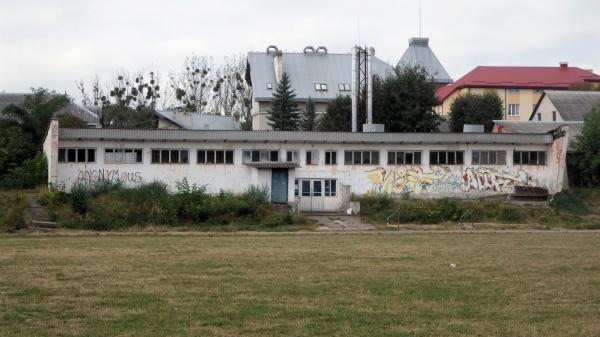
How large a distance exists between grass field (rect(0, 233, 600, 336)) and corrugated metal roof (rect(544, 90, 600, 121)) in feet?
149

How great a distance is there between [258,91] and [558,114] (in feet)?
102

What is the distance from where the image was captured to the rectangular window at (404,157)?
2119 inches

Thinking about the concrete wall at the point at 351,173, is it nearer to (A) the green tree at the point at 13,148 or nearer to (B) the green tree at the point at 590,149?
(B) the green tree at the point at 590,149

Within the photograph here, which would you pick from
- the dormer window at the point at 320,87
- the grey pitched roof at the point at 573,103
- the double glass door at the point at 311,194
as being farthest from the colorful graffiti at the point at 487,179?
the dormer window at the point at 320,87

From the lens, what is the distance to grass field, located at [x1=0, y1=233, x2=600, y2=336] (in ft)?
45.5

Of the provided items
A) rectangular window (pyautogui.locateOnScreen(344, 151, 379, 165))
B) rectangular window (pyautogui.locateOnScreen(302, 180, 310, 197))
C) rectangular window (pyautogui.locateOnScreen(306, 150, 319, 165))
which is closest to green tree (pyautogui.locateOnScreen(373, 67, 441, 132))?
rectangular window (pyautogui.locateOnScreen(344, 151, 379, 165))

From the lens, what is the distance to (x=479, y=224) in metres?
46.1

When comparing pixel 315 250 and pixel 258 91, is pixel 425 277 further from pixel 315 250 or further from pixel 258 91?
pixel 258 91

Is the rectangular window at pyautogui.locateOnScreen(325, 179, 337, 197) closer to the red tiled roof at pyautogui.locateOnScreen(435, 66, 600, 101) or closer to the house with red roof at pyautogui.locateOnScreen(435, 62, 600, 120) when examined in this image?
the house with red roof at pyautogui.locateOnScreen(435, 62, 600, 120)

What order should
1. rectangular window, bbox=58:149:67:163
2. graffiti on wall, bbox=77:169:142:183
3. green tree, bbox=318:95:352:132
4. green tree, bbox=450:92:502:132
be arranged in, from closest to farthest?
rectangular window, bbox=58:149:67:163 < graffiti on wall, bbox=77:169:142:183 < green tree, bbox=318:95:352:132 < green tree, bbox=450:92:502:132

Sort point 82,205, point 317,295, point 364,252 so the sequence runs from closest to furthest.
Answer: point 317,295
point 364,252
point 82,205

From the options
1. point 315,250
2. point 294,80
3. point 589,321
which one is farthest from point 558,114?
point 589,321

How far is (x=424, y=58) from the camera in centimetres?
10569

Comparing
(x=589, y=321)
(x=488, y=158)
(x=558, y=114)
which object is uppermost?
(x=558, y=114)
